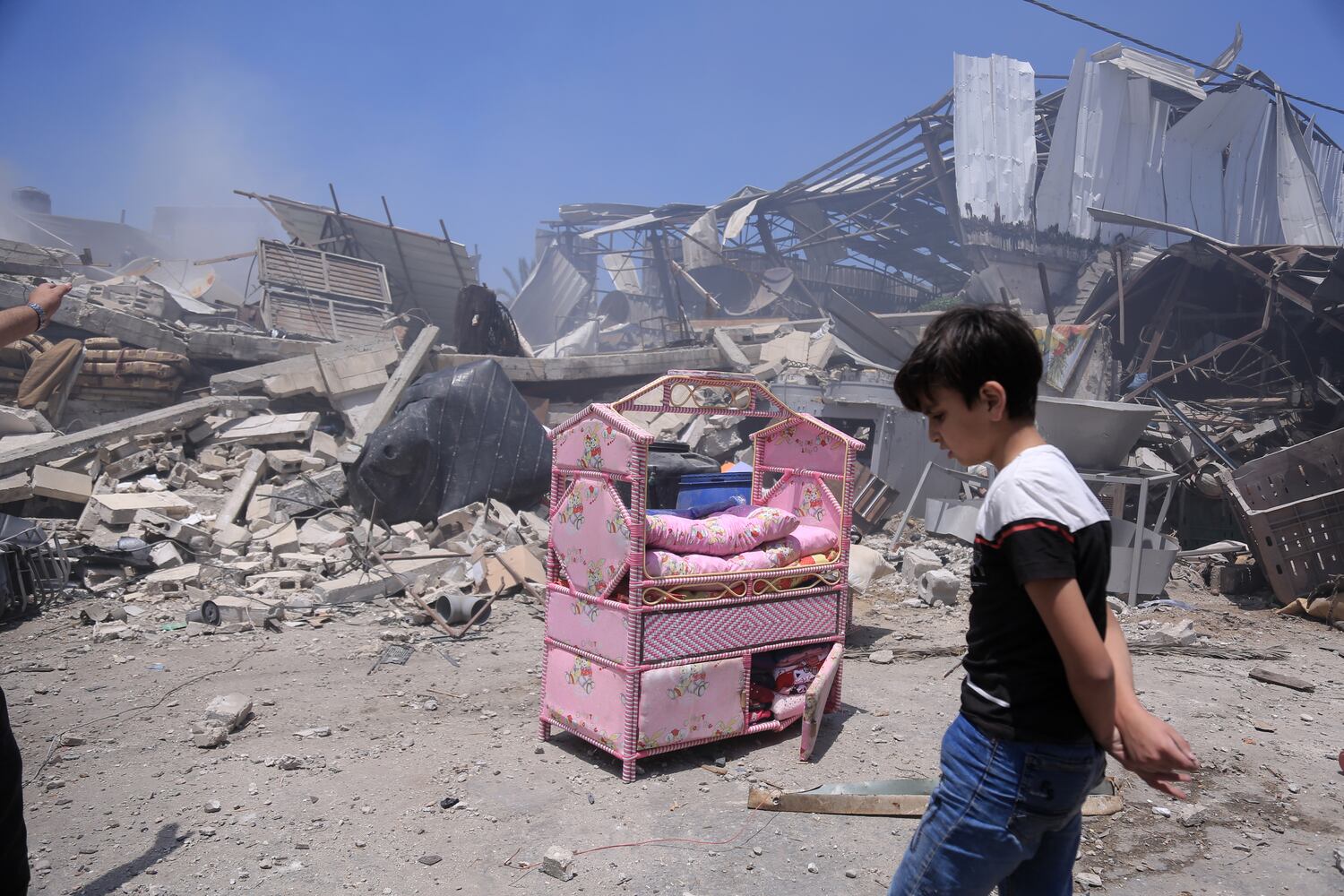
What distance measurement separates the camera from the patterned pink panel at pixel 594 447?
348 cm

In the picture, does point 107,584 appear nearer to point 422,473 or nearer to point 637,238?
point 422,473

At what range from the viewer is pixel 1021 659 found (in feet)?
4.53

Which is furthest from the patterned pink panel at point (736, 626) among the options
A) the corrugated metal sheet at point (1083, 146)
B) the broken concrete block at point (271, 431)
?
the corrugated metal sheet at point (1083, 146)

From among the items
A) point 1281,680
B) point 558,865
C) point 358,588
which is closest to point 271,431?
point 358,588

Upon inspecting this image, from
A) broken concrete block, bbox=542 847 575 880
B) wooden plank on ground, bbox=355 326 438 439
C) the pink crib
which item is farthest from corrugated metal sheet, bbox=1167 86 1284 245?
broken concrete block, bbox=542 847 575 880

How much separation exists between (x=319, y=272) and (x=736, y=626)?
13.3 metres

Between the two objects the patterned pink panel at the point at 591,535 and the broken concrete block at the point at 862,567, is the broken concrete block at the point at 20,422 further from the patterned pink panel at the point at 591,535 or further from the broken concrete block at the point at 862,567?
the broken concrete block at the point at 862,567

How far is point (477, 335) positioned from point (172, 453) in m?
4.98

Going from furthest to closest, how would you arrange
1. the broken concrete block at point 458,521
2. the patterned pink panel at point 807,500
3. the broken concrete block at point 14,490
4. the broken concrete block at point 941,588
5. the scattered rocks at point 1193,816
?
the broken concrete block at point 458,521
the broken concrete block at point 14,490
the broken concrete block at point 941,588
the patterned pink panel at point 807,500
the scattered rocks at point 1193,816

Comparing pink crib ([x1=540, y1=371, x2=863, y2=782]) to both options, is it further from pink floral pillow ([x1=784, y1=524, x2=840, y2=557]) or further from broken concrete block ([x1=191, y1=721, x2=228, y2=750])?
broken concrete block ([x1=191, y1=721, x2=228, y2=750])

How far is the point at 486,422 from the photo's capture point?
8.16 meters

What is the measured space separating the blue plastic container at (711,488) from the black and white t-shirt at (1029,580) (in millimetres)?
4154

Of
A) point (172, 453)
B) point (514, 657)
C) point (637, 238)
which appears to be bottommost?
point (514, 657)

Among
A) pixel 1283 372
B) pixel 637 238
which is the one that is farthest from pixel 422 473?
pixel 637 238
